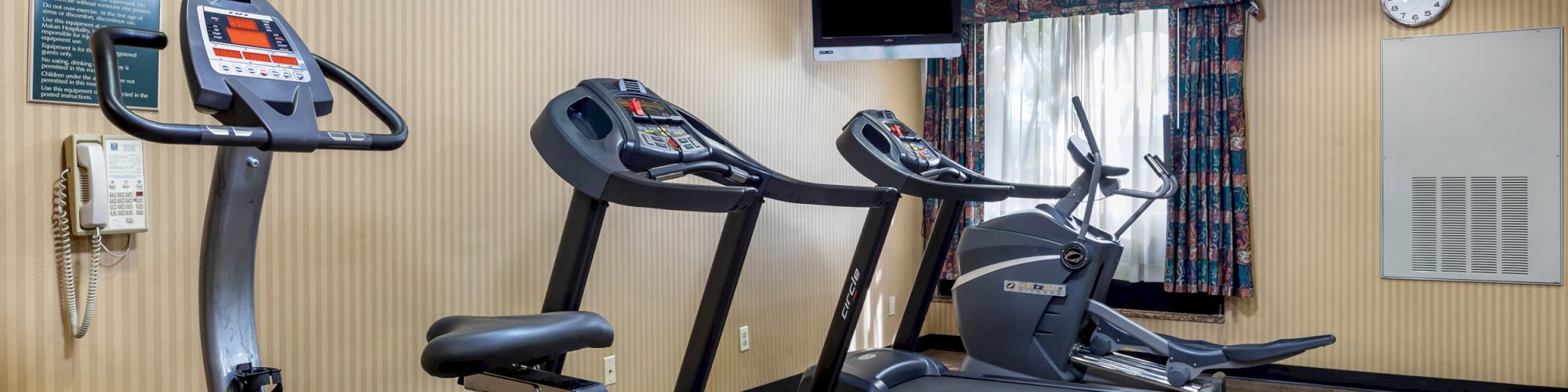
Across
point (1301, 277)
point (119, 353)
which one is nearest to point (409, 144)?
point (119, 353)

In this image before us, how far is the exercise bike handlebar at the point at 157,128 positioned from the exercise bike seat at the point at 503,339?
0.99 feet

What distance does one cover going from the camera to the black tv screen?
153 inches

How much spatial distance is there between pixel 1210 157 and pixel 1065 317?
4.55 ft

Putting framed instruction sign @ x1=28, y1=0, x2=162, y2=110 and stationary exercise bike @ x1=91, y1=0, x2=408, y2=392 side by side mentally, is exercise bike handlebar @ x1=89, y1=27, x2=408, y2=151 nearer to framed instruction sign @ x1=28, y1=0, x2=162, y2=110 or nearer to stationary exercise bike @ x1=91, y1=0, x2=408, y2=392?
stationary exercise bike @ x1=91, y1=0, x2=408, y2=392

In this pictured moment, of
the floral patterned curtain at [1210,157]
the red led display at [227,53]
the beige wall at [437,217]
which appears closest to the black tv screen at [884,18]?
the beige wall at [437,217]

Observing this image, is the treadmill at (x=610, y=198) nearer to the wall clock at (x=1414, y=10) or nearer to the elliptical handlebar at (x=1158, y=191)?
the elliptical handlebar at (x=1158, y=191)

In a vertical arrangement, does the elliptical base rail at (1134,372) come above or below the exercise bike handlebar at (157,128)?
below

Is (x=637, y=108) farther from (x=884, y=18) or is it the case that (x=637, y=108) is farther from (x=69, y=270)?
(x=884, y=18)

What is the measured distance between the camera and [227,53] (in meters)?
1.32

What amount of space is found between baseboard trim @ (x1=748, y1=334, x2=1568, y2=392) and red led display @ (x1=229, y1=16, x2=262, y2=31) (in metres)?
2.68

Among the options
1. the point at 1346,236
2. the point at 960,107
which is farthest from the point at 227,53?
the point at 1346,236

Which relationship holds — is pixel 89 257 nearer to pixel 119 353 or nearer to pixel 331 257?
pixel 119 353

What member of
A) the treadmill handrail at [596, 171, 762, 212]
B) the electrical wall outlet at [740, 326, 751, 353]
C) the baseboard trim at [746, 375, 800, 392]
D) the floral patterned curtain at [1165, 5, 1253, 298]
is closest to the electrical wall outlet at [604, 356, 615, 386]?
the electrical wall outlet at [740, 326, 751, 353]

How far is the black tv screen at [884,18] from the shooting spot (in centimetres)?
389
